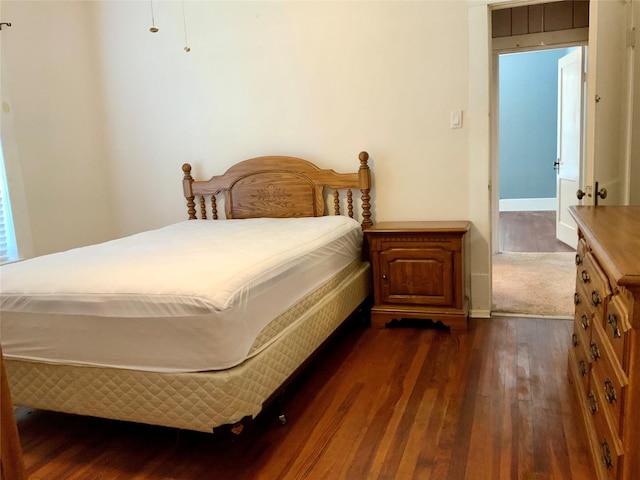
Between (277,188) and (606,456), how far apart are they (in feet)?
8.96

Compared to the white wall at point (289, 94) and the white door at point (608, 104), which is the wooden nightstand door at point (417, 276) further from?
the white door at point (608, 104)

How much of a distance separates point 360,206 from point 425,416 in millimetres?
1772

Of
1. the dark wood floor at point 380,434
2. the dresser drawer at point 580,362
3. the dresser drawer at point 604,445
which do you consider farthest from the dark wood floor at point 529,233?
the dresser drawer at point 604,445

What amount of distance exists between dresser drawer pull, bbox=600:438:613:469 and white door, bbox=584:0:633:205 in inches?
54.8

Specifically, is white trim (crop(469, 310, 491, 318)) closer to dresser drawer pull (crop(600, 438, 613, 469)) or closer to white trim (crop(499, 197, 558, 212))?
dresser drawer pull (crop(600, 438, 613, 469))

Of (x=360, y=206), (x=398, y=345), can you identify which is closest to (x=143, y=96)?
(x=360, y=206)

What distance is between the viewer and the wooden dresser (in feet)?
4.30

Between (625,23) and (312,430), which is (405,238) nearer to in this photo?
(312,430)

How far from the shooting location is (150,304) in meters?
1.84

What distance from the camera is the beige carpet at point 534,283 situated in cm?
352

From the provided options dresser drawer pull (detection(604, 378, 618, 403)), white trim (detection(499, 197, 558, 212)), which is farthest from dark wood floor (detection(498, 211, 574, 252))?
dresser drawer pull (detection(604, 378, 618, 403))

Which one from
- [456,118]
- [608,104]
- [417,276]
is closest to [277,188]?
[417,276]

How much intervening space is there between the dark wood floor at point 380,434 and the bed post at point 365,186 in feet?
3.53

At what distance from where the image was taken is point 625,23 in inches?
107
